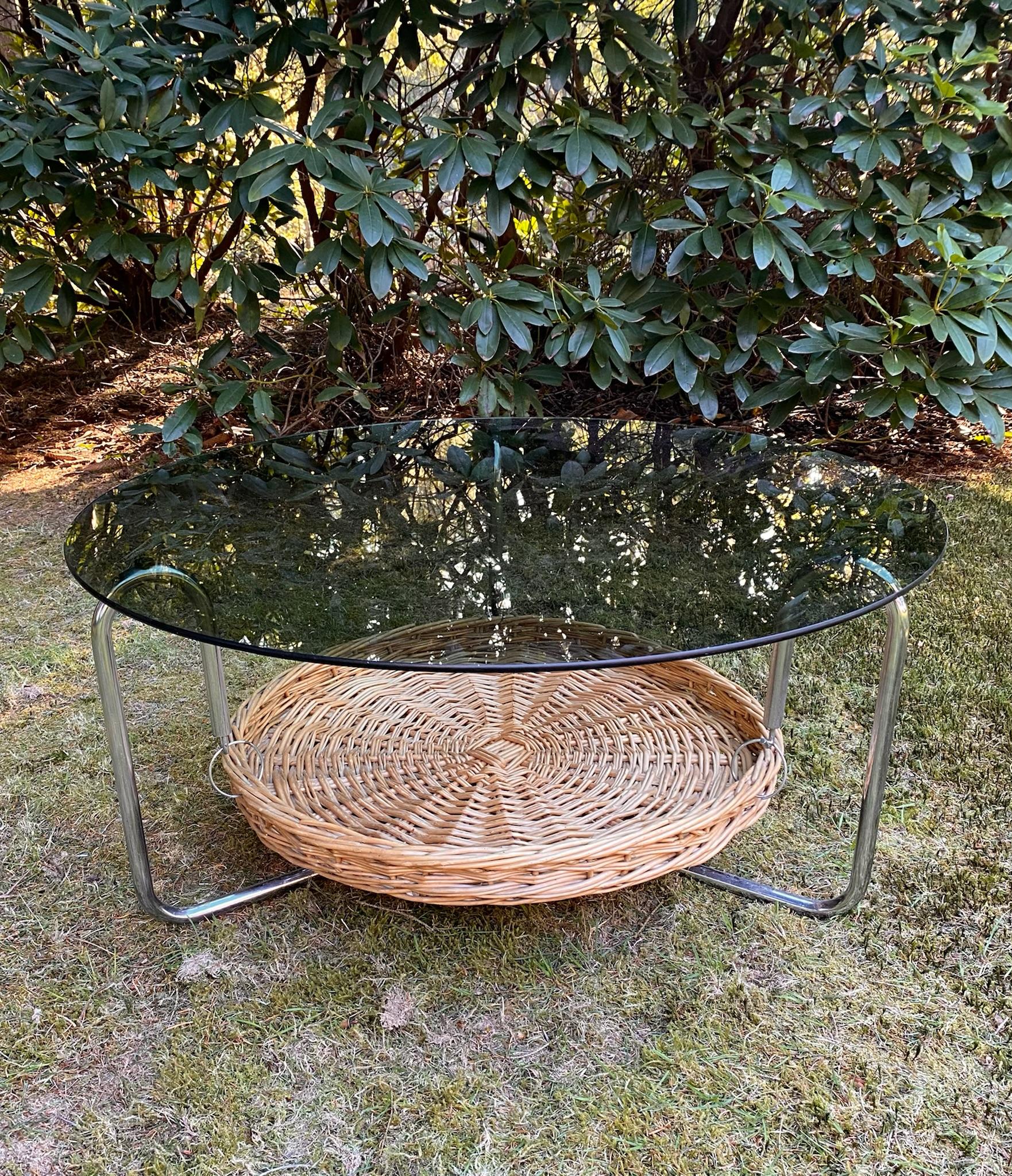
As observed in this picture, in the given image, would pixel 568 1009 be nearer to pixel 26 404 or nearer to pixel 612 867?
pixel 612 867

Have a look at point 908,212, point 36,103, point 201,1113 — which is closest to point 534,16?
point 908,212

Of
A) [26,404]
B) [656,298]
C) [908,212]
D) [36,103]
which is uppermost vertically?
[36,103]

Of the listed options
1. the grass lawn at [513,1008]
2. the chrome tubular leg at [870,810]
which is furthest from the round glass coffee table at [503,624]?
the grass lawn at [513,1008]

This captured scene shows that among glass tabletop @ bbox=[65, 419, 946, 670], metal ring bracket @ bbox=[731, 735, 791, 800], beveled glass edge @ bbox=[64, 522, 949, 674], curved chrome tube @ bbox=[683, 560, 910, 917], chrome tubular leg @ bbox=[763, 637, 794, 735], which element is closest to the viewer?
beveled glass edge @ bbox=[64, 522, 949, 674]

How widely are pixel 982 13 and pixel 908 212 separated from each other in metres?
0.47

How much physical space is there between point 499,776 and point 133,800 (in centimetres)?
52

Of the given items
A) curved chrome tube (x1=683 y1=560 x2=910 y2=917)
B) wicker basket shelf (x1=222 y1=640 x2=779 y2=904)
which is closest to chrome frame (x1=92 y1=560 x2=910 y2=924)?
curved chrome tube (x1=683 y1=560 x2=910 y2=917)

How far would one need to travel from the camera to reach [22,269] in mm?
2246

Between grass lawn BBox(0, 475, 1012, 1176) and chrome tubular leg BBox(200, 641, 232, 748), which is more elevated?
chrome tubular leg BBox(200, 641, 232, 748)

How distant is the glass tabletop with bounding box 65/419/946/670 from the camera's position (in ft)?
3.39

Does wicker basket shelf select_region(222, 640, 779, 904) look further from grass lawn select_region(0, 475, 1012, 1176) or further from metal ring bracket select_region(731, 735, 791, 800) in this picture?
grass lawn select_region(0, 475, 1012, 1176)

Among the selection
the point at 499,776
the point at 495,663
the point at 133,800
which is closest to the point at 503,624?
Answer: the point at 495,663

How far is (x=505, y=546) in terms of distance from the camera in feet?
4.24

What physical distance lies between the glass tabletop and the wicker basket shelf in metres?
0.28
